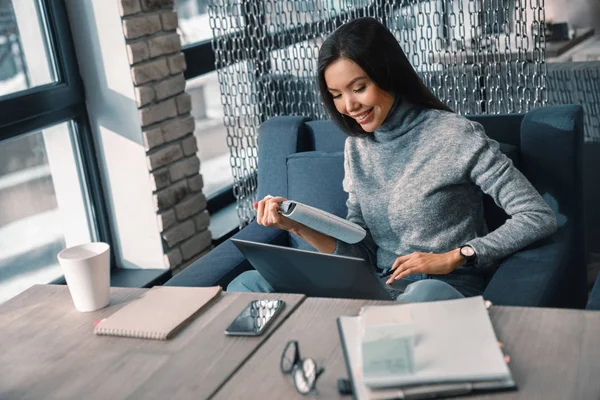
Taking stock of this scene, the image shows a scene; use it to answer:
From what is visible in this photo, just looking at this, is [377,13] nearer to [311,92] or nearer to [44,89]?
[311,92]

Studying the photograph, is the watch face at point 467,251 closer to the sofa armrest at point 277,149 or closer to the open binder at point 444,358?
the open binder at point 444,358

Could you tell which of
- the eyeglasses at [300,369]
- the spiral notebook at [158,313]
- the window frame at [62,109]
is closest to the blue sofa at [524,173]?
the spiral notebook at [158,313]

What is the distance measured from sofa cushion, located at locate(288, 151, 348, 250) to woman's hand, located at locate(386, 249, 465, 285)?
47 cm

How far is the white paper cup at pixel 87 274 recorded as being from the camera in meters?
1.53

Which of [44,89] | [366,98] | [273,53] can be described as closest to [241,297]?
[366,98]

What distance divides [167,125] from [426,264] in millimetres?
1447

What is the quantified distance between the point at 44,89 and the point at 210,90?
1.15 meters

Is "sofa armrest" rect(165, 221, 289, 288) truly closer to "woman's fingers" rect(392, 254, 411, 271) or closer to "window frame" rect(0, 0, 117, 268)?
"woman's fingers" rect(392, 254, 411, 271)

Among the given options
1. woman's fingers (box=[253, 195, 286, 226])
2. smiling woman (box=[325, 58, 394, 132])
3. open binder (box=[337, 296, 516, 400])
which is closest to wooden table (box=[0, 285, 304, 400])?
open binder (box=[337, 296, 516, 400])

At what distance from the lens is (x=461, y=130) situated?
1.92 metres

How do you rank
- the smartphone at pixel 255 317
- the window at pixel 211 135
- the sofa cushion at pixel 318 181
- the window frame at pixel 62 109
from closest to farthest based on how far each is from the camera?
1. the smartphone at pixel 255 317
2. the sofa cushion at pixel 318 181
3. the window frame at pixel 62 109
4. the window at pixel 211 135


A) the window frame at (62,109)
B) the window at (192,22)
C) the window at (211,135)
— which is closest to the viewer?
the window frame at (62,109)

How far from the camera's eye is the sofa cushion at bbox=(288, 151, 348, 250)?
226 centimetres

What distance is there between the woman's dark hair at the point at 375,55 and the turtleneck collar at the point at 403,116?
2 centimetres
